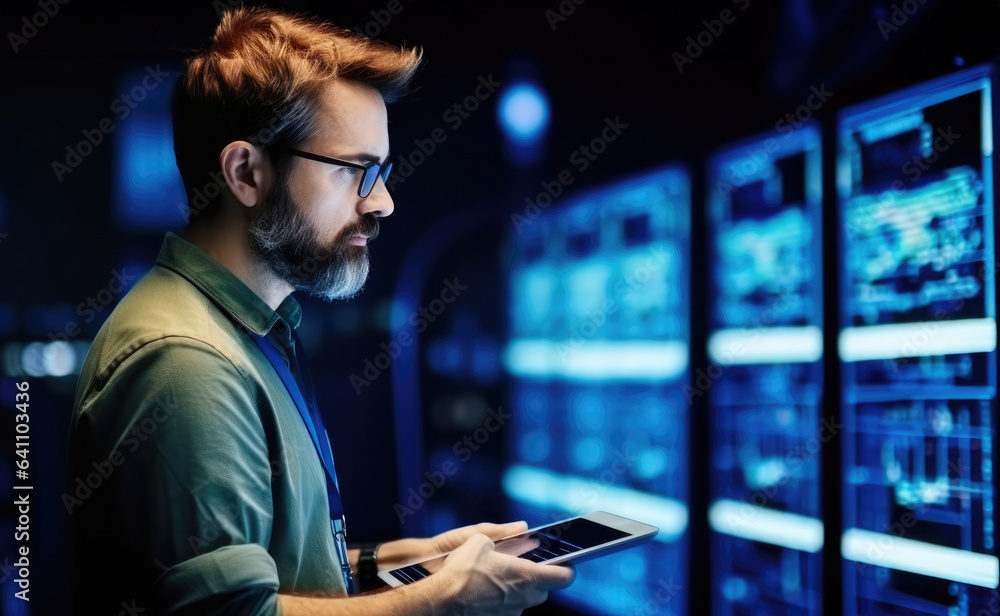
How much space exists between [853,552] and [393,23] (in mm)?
2104

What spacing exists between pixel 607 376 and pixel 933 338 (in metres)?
0.95

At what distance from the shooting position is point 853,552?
2105mm

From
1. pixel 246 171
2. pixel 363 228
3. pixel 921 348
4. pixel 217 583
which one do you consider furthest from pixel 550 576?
pixel 921 348

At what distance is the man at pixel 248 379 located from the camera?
2.81ft

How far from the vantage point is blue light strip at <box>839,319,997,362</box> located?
201 centimetres

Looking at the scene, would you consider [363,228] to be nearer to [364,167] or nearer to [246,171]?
[364,167]

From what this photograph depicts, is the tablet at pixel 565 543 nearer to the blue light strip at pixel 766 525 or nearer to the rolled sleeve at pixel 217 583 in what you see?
the rolled sleeve at pixel 217 583

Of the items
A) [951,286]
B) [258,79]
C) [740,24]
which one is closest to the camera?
[258,79]

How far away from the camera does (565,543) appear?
4.31 feet

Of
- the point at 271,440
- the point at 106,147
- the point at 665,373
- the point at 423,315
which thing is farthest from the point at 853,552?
the point at 106,147

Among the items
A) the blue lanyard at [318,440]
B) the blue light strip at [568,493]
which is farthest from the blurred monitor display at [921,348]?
the blue lanyard at [318,440]

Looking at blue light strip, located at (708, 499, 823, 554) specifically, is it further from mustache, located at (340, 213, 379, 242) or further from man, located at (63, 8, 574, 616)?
mustache, located at (340, 213, 379, 242)

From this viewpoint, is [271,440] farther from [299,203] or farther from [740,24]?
[740,24]

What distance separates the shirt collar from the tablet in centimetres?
51
